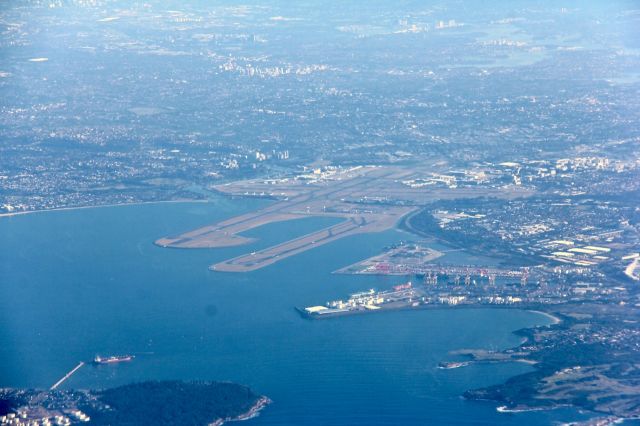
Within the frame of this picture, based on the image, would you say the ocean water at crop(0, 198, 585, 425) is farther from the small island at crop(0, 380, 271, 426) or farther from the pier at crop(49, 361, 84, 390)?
the small island at crop(0, 380, 271, 426)

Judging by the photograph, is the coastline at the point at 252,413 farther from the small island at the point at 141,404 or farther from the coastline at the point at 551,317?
the coastline at the point at 551,317

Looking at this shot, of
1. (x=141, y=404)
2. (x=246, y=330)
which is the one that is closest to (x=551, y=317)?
(x=246, y=330)

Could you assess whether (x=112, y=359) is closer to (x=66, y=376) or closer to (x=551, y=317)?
(x=66, y=376)

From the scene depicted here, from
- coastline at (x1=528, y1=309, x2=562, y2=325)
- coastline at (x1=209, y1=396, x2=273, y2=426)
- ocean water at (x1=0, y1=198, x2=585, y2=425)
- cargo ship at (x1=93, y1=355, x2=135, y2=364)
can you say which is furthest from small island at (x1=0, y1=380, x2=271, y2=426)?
coastline at (x1=528, y1=309, x2=562, y2=325)

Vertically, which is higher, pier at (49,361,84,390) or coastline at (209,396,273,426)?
pier at (49,361,84,390)

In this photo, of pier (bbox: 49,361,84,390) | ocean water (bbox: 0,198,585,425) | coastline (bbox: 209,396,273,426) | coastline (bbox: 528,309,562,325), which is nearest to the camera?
coastline (bbox: 209,396,273,426)

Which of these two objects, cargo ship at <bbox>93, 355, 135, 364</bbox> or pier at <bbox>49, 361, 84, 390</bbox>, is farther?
cargo ship at <bbox>93, 355, 135, 364</bbox>

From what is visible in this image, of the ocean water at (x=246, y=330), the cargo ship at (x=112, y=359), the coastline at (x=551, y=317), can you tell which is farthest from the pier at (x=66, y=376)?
the coastline at (x=551, y=317)
